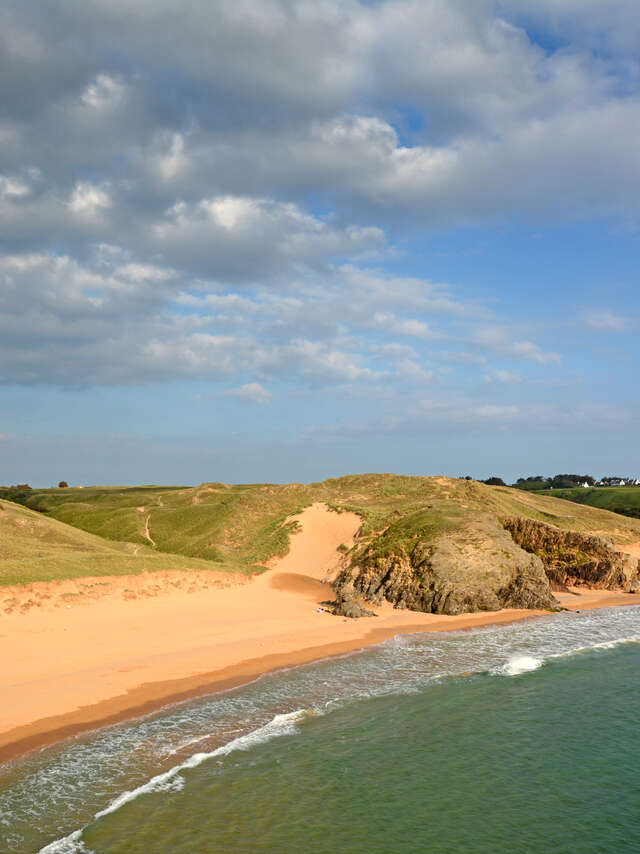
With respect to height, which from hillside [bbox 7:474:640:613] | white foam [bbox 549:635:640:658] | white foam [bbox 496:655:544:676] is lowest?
white foam [bbox 549:635:640:658]

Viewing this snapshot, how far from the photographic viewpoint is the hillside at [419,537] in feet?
134

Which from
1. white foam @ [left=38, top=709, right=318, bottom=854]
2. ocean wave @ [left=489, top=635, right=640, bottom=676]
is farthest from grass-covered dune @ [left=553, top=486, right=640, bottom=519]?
white foam @ [left=38, top=709, right=318, bottom=854]

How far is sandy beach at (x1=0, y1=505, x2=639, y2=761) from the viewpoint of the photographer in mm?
21266

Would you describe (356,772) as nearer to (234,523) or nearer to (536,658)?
(536,658)

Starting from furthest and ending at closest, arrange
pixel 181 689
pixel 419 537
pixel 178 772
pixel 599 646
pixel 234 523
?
pixel 234 523 < pixel 419 537 < pixel 599 646 < pixel 181 689 < pixel 178 772

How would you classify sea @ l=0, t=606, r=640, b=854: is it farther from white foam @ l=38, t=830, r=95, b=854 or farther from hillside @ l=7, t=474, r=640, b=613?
hillside @ l=7, t=474, r=640, b=613

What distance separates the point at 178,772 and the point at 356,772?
472 centimetres

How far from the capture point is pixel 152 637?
3058 centimetres

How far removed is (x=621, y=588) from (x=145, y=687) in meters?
44.9

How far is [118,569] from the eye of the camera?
39.4 m

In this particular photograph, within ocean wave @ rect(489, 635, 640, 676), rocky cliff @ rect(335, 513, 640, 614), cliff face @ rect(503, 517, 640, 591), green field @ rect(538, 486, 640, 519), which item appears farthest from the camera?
green field @ rect(538, 486, 640, 519)

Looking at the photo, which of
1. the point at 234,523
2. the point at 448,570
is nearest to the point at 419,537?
the point at 448,570

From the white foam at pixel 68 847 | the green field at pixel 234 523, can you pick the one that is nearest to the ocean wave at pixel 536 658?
the green field at pixel 234 523

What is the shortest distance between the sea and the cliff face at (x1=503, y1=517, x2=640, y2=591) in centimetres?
2900
